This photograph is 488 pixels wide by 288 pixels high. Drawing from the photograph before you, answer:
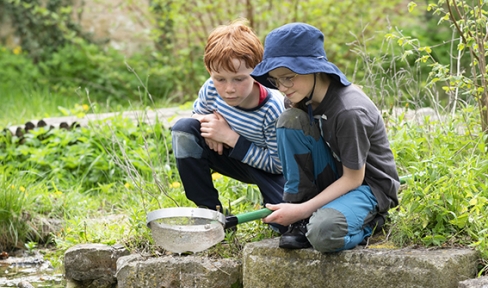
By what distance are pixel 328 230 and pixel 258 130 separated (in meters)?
0.70

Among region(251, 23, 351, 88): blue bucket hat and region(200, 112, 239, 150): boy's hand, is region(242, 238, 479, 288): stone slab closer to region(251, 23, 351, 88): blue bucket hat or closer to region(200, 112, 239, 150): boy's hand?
region(200, 112, 239, 150): boy's hand

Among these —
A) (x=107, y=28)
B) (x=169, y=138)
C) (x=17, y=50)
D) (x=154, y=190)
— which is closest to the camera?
(x=154, y=190)

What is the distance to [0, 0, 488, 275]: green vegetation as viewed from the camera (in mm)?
2982

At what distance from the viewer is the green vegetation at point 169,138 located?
9.78 feet

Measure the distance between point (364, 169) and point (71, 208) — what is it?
2274 mm

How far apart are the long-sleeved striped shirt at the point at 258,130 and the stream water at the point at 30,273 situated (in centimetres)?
121

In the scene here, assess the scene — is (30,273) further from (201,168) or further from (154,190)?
(201,168)

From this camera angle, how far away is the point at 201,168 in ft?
10.7

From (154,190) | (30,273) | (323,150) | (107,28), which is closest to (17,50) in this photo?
(107,28)

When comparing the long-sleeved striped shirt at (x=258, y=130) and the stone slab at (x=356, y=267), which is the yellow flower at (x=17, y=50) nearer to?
the long-sleeved striped shirt at (x=258, y=130)

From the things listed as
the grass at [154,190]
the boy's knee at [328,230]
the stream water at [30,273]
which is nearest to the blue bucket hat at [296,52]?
the boy's knee at [328,230]

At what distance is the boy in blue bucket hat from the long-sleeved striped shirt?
199 millimetres

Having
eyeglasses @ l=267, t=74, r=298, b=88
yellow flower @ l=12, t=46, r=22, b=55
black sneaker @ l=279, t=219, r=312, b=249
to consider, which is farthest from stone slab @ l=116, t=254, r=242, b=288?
yellow flower @ l=12, t=46, r=22, b=55

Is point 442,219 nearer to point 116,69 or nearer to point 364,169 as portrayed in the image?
point 364,169
